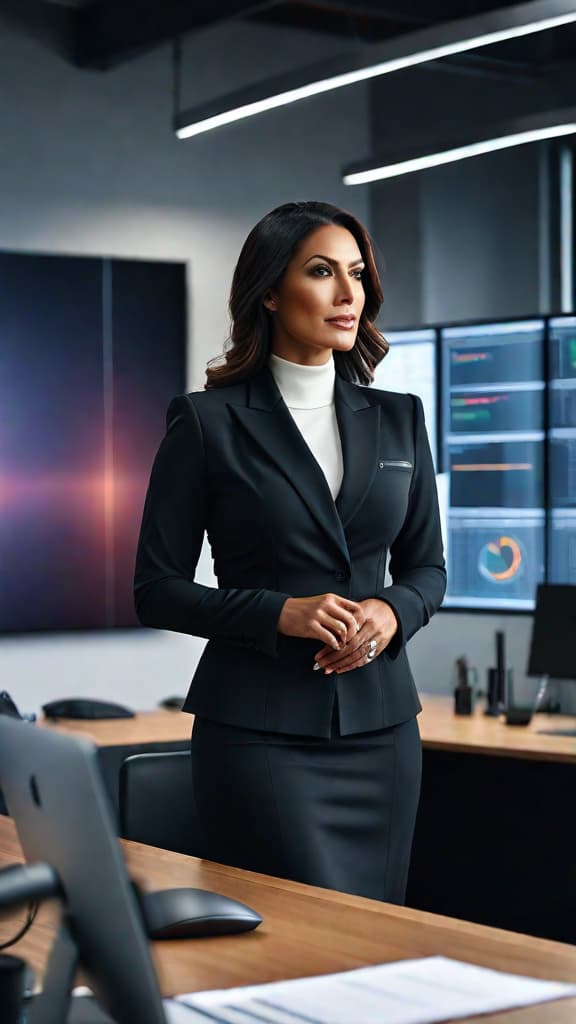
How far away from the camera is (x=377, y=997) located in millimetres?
1323

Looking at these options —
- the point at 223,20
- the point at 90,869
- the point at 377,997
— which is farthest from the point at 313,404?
the point at 223,20

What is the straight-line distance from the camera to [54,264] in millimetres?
5621

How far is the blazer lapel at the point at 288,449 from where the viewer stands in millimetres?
2102

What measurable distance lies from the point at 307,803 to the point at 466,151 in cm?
325

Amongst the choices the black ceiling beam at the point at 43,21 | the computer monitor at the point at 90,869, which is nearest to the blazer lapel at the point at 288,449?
the computer monitor at the point at 90,869

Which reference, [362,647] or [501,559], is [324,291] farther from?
[501,559]

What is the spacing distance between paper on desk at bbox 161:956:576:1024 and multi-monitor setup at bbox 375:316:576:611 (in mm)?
3375

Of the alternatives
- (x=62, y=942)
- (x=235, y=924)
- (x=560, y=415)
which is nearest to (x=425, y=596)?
(x=235, y=924)

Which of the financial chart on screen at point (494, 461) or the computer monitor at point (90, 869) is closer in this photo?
the computer monitor at point (90, 869)

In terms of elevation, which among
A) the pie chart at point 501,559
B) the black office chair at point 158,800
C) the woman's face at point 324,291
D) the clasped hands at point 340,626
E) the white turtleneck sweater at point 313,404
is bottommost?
the black office chair at point 158,800

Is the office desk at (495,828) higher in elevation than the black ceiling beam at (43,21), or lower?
lower

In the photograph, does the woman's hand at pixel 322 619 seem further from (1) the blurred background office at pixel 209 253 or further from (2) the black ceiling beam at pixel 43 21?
(2) the black ceiling beam at pixel 43 21

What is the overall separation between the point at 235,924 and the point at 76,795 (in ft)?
1.83

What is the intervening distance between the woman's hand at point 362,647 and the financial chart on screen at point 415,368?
2930 mm
